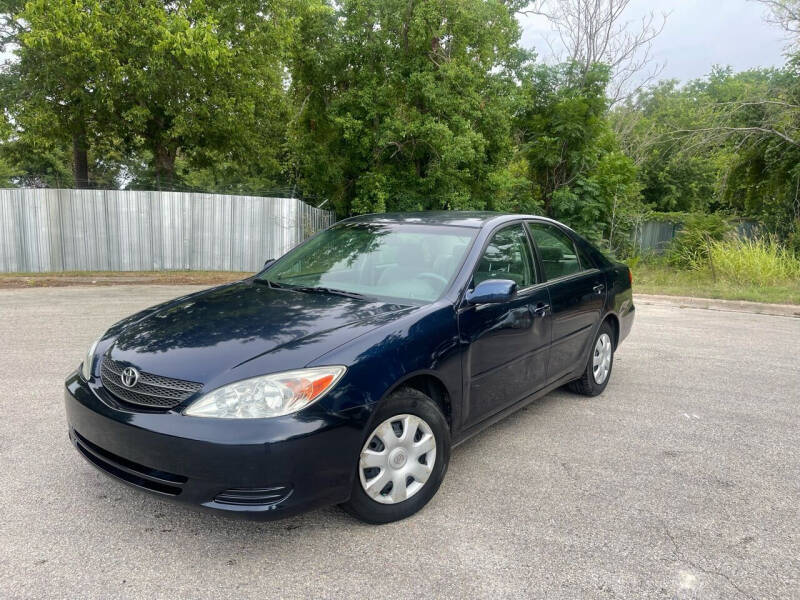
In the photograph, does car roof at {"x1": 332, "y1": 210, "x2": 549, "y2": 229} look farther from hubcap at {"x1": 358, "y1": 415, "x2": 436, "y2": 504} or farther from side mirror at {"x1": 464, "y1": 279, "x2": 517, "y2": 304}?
hubcap at {"x1": 358, "y1": 415, "x2": 436, "y2": 504}

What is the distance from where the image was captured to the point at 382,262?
377cm

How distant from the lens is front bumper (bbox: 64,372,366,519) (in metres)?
2.37

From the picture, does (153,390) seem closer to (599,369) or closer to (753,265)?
(599,369)

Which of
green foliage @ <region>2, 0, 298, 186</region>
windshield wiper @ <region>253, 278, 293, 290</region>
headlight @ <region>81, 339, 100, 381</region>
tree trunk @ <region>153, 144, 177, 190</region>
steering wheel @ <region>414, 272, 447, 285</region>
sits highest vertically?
green foliage @ <region>2, 0, 298, 186</region>

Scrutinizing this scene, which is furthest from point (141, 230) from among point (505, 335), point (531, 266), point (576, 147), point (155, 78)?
point (505, 335)

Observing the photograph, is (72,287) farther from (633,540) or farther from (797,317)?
(797,317)

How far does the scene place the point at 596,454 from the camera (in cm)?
375

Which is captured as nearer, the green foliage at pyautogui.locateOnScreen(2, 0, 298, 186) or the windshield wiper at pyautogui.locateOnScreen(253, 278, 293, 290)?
the windshield wiper at pyautogui.locateOnScreen(253, 278, 293, 290)

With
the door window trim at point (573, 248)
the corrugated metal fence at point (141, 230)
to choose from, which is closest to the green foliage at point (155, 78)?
the corrugated metal fence at point (141, 230)

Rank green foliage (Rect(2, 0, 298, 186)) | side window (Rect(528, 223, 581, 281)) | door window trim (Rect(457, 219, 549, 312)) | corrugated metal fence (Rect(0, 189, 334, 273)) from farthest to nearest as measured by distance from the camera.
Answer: corrugated metal fence (Rect(0, 189, 334, 273))
green foliage (Rect(2, 0, 298, 186))
side window (Rect(528, 223, 581, 281))
door window trim (Rect(457, 219, 549, 312))

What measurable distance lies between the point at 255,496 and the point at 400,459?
0.73 m

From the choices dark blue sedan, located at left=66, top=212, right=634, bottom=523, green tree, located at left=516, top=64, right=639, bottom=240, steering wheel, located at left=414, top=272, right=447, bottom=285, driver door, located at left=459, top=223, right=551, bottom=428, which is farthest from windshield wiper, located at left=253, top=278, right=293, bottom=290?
green tree, located at left=516, top=64, right=639, bottom=240

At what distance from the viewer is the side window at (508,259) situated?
11.9 ft

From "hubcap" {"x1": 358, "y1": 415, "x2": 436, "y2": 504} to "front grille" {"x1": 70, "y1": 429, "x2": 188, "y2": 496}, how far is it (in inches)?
32.0
